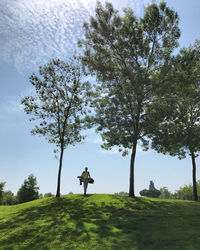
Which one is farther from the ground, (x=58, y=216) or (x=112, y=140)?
(x=112, y=140)

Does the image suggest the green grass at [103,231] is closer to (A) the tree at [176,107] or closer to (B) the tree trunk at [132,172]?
(B) the tree trunk at [132,172]

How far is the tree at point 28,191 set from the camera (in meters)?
36.2

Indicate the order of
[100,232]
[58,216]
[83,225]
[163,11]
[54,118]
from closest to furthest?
[100,232], [83,225], [58,216], [163,11], [54,118]

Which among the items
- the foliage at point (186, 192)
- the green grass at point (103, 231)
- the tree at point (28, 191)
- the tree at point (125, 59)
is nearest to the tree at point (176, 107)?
the tree at point (125, 59)

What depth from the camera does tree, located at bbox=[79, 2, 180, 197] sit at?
27.8m

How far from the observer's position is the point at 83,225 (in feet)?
45.5

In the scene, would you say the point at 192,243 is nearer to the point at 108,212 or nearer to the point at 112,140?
the point at 108,212

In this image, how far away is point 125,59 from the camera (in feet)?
96.5

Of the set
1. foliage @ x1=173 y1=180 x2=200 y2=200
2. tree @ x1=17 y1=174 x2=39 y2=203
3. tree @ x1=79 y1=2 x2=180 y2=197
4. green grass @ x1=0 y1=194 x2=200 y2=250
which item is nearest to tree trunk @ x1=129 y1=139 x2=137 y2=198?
tree @ x1=79 y1=2 x2=180 y2=197

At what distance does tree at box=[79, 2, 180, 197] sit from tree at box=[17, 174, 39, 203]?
15.1 meters

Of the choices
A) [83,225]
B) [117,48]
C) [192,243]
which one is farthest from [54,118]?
[192,243]

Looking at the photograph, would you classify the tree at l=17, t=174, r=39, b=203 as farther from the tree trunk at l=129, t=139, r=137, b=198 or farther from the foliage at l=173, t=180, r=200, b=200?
the foliage at l=173, t=180, r=200, b=200

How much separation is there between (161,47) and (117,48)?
575 cm

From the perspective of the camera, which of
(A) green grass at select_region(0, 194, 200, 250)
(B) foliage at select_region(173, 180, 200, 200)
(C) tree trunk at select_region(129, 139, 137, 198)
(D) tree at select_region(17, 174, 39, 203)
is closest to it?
(A) green grass at select_region(0, 194, 200, 250)
